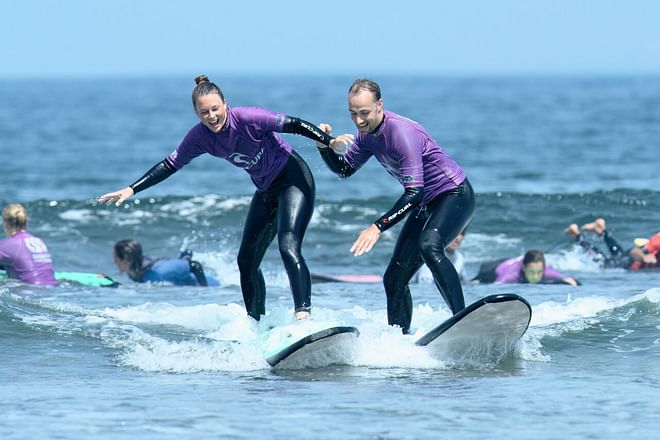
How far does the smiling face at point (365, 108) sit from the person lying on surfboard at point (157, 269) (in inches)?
265

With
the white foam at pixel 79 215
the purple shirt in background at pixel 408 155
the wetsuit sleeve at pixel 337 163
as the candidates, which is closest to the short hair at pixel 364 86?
the purple shirt in background at pixel 408 155

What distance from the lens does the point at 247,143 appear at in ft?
29.5

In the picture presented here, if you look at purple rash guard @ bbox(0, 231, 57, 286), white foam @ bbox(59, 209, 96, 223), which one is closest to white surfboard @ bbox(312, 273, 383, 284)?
purple rash guard @ bbox(0, 231, 57, 286)

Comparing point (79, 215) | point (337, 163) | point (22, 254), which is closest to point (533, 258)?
point (22, 254)

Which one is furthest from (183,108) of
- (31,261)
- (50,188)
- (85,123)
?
(31,261)

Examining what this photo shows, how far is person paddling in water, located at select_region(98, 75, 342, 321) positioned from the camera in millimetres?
8836

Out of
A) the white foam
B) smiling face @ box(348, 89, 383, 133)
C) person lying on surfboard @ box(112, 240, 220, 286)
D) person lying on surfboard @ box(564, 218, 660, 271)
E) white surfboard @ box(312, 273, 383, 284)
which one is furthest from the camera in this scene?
the white foam

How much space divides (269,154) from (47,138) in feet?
129

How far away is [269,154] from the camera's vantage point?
9.11 metres

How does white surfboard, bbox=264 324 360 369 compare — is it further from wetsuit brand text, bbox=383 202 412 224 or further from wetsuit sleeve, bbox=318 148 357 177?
wetsuit sleeve, bbox=318 148 357 177

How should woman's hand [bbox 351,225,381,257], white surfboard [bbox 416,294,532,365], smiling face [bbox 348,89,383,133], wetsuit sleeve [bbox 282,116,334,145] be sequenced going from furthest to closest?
wetsuit sleeve [bbox 282,116,334,145], white surfboard [bbox 416,294,532,365], smiling face [bbox 348,89,383,133], woman's hand [bbox 351,225,381,257]

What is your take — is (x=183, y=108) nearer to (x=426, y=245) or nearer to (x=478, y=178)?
(x=478, y=178)

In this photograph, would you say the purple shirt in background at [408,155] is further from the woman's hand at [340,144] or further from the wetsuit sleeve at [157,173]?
the wetsuit sleeve at [157,173]

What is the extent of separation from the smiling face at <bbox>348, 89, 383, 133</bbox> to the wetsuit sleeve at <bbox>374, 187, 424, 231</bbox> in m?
0.56
